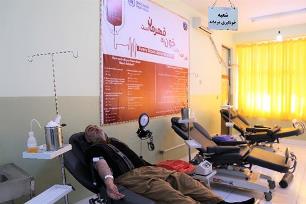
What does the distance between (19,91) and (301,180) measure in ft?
10.9

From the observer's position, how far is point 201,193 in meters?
2.04

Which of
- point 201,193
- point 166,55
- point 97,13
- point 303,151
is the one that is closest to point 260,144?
point 303,151

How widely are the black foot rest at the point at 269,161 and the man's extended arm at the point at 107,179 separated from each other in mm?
1621

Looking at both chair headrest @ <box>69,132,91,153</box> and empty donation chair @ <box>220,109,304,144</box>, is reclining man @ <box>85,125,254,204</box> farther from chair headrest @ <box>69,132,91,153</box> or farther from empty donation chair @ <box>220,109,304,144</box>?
empty donation chair @ <box>220,109,304,144</box>

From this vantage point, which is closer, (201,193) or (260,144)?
(201,193)

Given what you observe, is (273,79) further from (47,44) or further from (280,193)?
(47,44)

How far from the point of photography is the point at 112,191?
187 cm

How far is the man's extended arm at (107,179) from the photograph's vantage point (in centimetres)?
185

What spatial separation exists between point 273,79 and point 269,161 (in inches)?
135

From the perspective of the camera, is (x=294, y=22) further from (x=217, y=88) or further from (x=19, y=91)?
(x=19, y=91)

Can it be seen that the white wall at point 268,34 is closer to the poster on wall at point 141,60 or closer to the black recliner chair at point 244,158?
the poster on wall at point 141,60

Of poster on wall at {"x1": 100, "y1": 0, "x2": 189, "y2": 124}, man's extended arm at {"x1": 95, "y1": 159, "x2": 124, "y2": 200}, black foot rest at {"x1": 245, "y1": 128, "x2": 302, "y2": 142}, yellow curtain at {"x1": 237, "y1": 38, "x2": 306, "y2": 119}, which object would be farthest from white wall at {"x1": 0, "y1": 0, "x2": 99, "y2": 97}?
yellow curtain at {"x1": 237, "y1": 38, "x2": 306, "y2": 119}

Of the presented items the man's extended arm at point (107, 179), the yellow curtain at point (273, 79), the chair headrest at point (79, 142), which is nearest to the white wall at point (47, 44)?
the chair headrest at point (79, 142)

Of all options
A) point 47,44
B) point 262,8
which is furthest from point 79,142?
point 262,8
